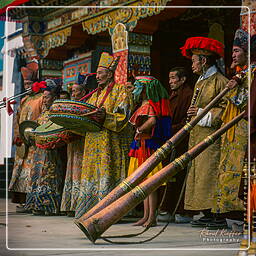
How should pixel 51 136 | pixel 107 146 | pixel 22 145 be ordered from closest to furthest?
pixel 107 146
pixel 51 136
pixel 22 145

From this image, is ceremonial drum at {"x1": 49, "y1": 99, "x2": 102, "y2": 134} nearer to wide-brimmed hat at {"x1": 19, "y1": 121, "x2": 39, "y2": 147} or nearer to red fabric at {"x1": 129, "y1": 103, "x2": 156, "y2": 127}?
red fabric at {"x1": 129, "y1": 103, "x2": 156, "y2": 127}

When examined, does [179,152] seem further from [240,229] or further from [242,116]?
[242,116]

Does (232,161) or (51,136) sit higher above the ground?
(51,136)

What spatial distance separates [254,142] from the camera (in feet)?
15.0

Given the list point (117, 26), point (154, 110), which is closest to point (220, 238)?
point (154, 110)

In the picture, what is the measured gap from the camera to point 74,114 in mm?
6477

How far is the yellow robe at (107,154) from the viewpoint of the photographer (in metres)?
6.95

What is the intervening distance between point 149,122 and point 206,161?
69cm

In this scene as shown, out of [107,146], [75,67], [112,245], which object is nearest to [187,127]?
[112,245]

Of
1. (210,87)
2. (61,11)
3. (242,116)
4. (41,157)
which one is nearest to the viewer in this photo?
(242,116)

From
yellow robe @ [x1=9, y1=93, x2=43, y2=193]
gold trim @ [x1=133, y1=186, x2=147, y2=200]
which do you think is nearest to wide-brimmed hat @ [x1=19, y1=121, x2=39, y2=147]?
yellow robe @ [x1=9, y1=93, x2=43, y2=193]

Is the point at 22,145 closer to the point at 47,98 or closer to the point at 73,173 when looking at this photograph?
the point at 47,98

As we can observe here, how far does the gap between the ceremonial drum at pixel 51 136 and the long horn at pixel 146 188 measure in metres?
2.75

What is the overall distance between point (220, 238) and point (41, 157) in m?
3.34
